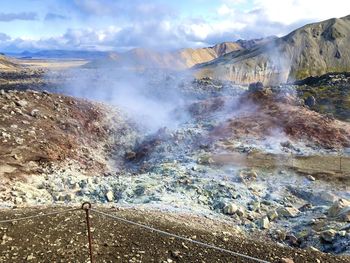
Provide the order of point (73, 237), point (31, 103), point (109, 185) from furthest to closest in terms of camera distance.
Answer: point (31, 103)
point (109, 185)
point (73, 237)

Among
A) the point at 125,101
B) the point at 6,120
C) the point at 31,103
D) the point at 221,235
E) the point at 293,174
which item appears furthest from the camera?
the point at 125,101

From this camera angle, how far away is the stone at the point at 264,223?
556 inches

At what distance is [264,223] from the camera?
1418cm

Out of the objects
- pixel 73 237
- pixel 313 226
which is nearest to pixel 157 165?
pixel 313 226

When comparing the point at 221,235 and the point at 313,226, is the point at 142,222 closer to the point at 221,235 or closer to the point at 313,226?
the point at 221,235

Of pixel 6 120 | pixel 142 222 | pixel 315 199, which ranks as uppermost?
pixel 6 120

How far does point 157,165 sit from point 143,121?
9.35m

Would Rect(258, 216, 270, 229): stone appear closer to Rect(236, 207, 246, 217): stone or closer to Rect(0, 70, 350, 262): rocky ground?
Rect(0, 70, 350, 262): rocky ground

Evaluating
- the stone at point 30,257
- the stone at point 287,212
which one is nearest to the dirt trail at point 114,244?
the stone at point 30,257

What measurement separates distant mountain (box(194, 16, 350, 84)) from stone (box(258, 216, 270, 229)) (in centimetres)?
11830

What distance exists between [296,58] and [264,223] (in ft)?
459

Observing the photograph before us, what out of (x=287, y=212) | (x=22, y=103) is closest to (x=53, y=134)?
(x=22, y=103)

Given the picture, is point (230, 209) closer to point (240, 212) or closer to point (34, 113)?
point (240, 212)

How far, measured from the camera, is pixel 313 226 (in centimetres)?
1401
